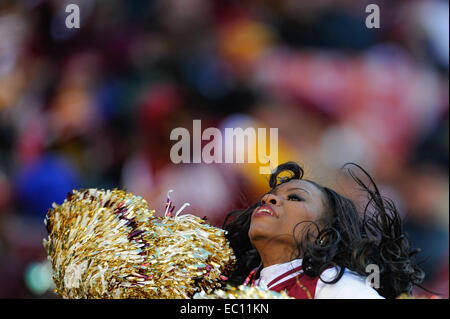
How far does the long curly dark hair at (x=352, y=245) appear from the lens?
0.98 m

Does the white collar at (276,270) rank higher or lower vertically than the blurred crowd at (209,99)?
lower

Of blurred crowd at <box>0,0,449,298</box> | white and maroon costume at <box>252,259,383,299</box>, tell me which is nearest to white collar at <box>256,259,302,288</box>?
white and maroon costume at <box>252,259,383,299</box>

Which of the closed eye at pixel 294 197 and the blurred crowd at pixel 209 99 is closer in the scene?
the closed eye at pixel 294 197

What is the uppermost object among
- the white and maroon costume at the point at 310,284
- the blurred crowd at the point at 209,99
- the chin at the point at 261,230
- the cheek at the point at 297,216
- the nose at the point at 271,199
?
the blurred crowd at the point at 209,99

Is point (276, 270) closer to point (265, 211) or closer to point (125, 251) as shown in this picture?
point (265, 211)

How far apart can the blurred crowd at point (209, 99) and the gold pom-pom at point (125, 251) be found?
0.21 m

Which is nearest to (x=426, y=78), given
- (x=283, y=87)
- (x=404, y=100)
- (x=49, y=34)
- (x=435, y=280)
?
(x=404, y=100)

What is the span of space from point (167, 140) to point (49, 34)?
39 centimetres

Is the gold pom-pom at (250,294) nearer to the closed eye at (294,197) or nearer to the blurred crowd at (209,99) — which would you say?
the closed eye at (294,197)

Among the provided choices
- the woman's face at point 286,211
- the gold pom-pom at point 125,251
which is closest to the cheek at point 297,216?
the woman's face at point 286,211

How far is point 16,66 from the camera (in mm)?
1309

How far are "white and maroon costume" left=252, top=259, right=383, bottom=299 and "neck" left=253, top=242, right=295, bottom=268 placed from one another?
0.02m

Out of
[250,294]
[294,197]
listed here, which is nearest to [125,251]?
[250,294]

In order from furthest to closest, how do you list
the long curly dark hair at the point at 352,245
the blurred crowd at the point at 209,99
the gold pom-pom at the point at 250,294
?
the blurred crowd at the point at 209,99
the long curly dark hair at the point at 352,245
the gold pom-pom at the point at 250,294
